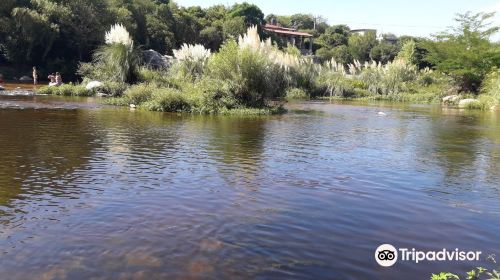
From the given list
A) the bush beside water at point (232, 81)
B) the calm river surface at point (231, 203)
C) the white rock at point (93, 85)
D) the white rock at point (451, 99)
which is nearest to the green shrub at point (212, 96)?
the bush beside water at point (232, 81)

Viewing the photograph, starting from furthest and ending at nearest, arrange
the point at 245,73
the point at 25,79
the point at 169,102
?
the point at 25,79
the point at 245,73
the point at 169,102

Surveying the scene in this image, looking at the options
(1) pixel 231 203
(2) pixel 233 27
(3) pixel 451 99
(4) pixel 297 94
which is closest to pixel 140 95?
(4) pixel 297 94

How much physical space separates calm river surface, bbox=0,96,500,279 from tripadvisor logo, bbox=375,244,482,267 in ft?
0.32

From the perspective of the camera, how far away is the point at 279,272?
4281mm

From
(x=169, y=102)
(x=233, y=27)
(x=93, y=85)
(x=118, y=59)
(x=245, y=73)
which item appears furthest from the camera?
(x=233, y=27)

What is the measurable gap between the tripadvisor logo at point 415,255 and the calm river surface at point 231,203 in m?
0.10

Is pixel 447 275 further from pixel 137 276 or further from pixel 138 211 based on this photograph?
pixel 138 211

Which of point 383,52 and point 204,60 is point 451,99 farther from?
point 383,52

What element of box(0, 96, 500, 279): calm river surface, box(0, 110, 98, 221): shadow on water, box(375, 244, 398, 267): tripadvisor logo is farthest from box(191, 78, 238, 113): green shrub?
box(375, 244, 398, 267): tripadvisor logo

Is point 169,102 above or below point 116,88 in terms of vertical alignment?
below

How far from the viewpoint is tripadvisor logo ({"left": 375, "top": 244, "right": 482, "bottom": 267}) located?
4.64 meters

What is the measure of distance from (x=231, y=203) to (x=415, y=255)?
2.41 meters

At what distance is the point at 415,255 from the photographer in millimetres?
4754

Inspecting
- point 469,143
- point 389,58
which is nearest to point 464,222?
point 469,143
